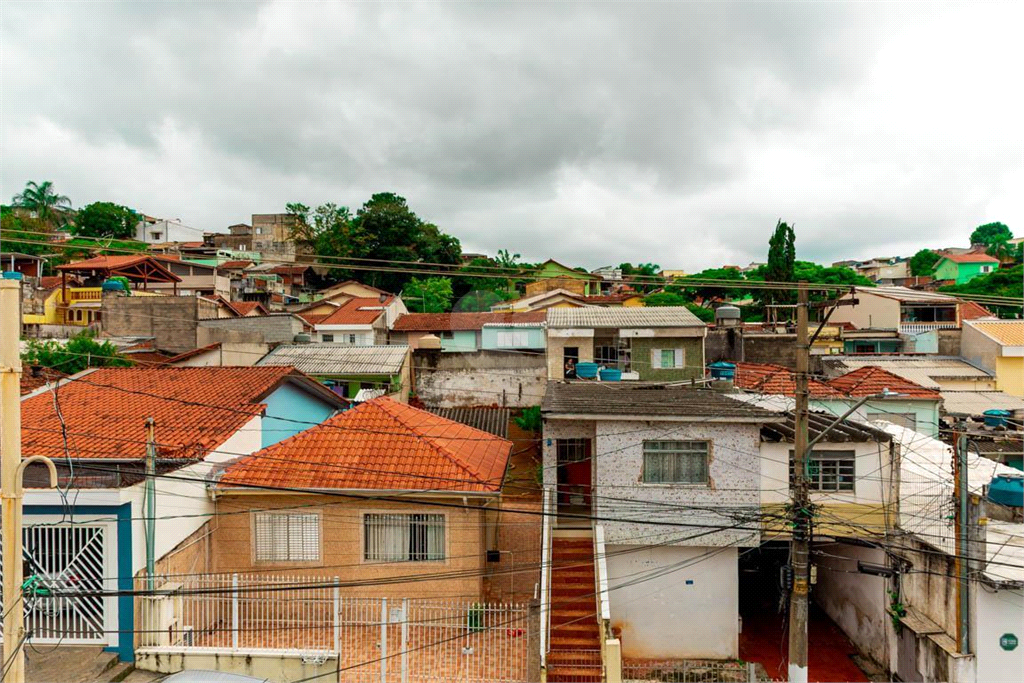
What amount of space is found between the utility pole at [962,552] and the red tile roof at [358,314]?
105 feet

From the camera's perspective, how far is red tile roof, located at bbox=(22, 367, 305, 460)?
13.0 metres

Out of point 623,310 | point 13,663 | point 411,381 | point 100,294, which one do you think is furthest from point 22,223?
point 13,663

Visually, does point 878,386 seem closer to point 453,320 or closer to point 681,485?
point 681,485

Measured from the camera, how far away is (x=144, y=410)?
15164 millimetres

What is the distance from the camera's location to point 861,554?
16656 mm

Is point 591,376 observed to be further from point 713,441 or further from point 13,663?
point 13,663

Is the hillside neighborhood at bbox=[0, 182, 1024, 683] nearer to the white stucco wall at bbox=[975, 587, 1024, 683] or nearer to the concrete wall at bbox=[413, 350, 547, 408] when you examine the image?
the white stucco wall at bbox=[975, 587, 1024, 683]

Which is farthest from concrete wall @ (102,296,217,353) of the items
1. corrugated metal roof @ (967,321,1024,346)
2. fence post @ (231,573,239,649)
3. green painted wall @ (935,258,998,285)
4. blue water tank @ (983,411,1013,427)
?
green painted wall @ (935,258,998,285)

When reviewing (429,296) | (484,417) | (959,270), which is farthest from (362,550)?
(959,270)

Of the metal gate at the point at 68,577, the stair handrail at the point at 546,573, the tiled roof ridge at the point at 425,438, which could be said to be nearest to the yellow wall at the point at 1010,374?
the stair handrail at the point at 546,573

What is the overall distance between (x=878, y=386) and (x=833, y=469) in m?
9.85

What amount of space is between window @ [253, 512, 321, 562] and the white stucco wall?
13048 mm

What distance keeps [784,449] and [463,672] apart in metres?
8.99

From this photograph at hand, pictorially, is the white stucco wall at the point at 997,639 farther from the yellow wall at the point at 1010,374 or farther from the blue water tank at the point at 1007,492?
the yellow wall at the point at 1010,374
